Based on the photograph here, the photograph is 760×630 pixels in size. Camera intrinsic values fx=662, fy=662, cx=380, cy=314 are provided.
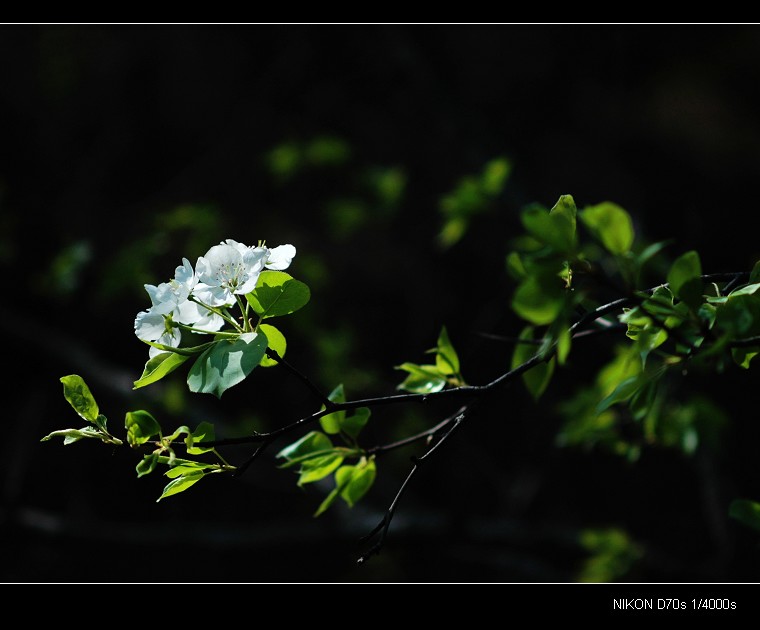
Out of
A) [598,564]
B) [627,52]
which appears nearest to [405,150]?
[627,52]

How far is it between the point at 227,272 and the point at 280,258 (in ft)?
0.20

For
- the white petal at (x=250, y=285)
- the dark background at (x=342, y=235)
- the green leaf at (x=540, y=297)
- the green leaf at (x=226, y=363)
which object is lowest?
the dark background at (x=342, y=235)

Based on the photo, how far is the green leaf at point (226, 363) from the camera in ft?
1.92

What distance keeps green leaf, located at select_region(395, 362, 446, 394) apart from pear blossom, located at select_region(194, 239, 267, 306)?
0.24 m

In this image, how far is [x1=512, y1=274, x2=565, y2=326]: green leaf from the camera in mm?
490

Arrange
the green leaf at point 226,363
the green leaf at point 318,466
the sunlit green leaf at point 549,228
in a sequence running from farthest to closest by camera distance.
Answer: the green leaf at point 318,466 < the green leaf at point 226,363 < the sunlit green leaf at point 549,228

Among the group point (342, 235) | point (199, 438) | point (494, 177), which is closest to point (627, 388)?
point (199, 438)

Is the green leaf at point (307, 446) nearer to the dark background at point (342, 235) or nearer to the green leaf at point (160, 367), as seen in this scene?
the green leaf at point (160, 367)

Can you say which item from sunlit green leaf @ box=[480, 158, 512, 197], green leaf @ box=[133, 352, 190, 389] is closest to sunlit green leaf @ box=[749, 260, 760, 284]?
green leaf @ box=[133, 352, 190, 389]

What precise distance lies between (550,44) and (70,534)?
295cm

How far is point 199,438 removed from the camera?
68 cm

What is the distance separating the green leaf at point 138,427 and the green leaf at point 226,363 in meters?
0.11

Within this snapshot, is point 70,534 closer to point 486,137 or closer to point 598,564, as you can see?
point 598,564

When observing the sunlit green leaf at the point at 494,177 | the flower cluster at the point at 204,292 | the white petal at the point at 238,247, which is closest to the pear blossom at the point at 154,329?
the flower cluster at the point at 204,292
